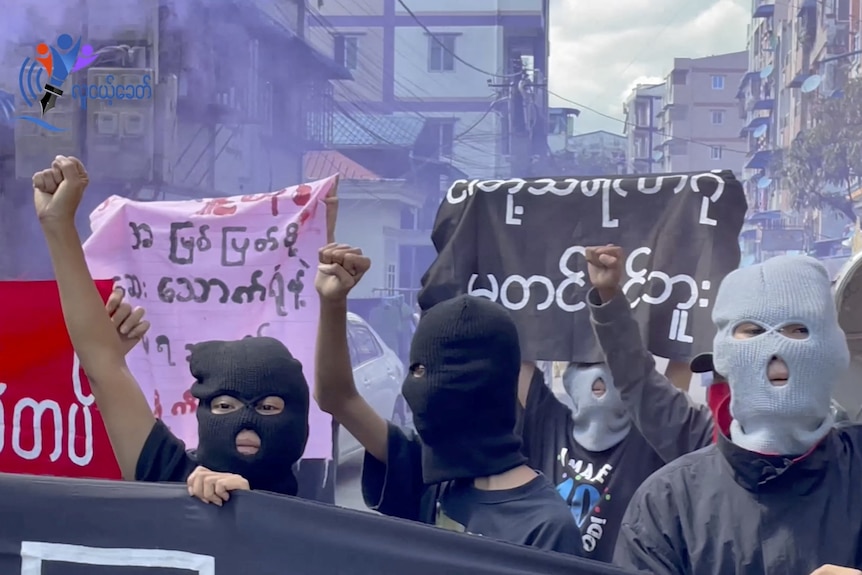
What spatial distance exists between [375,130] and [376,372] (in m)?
2.77

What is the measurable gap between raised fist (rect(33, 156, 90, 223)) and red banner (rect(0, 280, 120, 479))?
0.43 metres

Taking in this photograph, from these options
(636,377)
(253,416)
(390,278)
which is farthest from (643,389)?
(390,278)

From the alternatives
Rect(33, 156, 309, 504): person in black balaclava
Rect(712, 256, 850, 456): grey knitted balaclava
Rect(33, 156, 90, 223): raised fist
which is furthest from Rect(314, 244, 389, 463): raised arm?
Rect(712, 256, 850, 456): grey knitted balaclava

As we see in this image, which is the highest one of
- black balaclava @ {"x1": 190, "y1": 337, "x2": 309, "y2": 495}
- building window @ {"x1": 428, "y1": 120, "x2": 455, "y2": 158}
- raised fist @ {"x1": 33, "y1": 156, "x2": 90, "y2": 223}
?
building window @ {"x1": 428, "y1": 120, "x2": 455, "y2": 158}

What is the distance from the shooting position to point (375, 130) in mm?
9133

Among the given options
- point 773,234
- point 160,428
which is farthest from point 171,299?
point 773,234

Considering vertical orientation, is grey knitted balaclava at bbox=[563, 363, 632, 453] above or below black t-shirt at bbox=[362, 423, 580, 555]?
above

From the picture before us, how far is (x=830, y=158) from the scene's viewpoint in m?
6.58

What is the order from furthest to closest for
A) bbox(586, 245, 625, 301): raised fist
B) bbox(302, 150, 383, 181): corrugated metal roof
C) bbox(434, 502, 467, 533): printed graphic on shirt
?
bbox(302, 150, 383, 181): corrugated metal roof < bbox(586, 245, 625, 301): raised fist < bbox(434, 502, 467, 533): printed graphic on shirt

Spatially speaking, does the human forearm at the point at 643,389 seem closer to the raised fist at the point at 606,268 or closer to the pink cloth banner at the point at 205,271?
the raised fist at the point at 606,268

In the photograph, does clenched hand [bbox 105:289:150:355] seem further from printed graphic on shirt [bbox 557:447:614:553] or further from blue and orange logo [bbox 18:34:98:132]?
blue and orange logo [bbox 18:34:98:132]

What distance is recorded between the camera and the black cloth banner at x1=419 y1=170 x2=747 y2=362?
299 centimetres

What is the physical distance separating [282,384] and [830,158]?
16.5ft

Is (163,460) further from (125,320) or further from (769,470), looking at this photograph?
(769,470)
